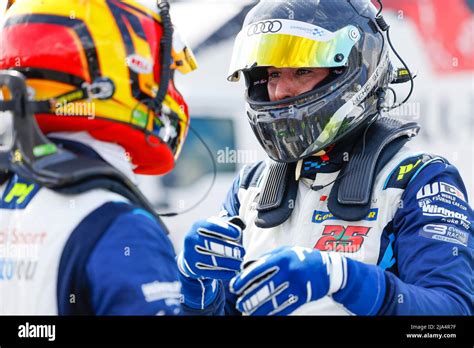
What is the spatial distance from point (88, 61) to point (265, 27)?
950 millimetres

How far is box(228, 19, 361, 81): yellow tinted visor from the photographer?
116 inches

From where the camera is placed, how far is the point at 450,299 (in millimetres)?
2600

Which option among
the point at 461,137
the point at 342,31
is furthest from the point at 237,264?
the point at 461,137

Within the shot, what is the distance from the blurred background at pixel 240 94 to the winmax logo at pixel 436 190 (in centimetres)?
121

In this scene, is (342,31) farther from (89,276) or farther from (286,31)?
(89,276)

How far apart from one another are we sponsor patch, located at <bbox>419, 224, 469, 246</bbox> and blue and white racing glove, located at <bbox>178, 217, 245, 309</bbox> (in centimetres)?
56

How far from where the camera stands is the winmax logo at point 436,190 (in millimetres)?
2754

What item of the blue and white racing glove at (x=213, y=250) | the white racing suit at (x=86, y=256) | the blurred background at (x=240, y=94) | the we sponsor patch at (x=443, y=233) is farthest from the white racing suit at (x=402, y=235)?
the blurred background at (x=240, y=94)

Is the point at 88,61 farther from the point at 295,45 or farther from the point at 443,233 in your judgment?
the point at 443,233

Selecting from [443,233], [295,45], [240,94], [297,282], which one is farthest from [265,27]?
[240,94]

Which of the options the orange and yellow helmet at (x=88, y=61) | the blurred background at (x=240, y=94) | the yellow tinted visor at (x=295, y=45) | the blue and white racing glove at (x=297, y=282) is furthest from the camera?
the blurred background at (x=240, y=94)
